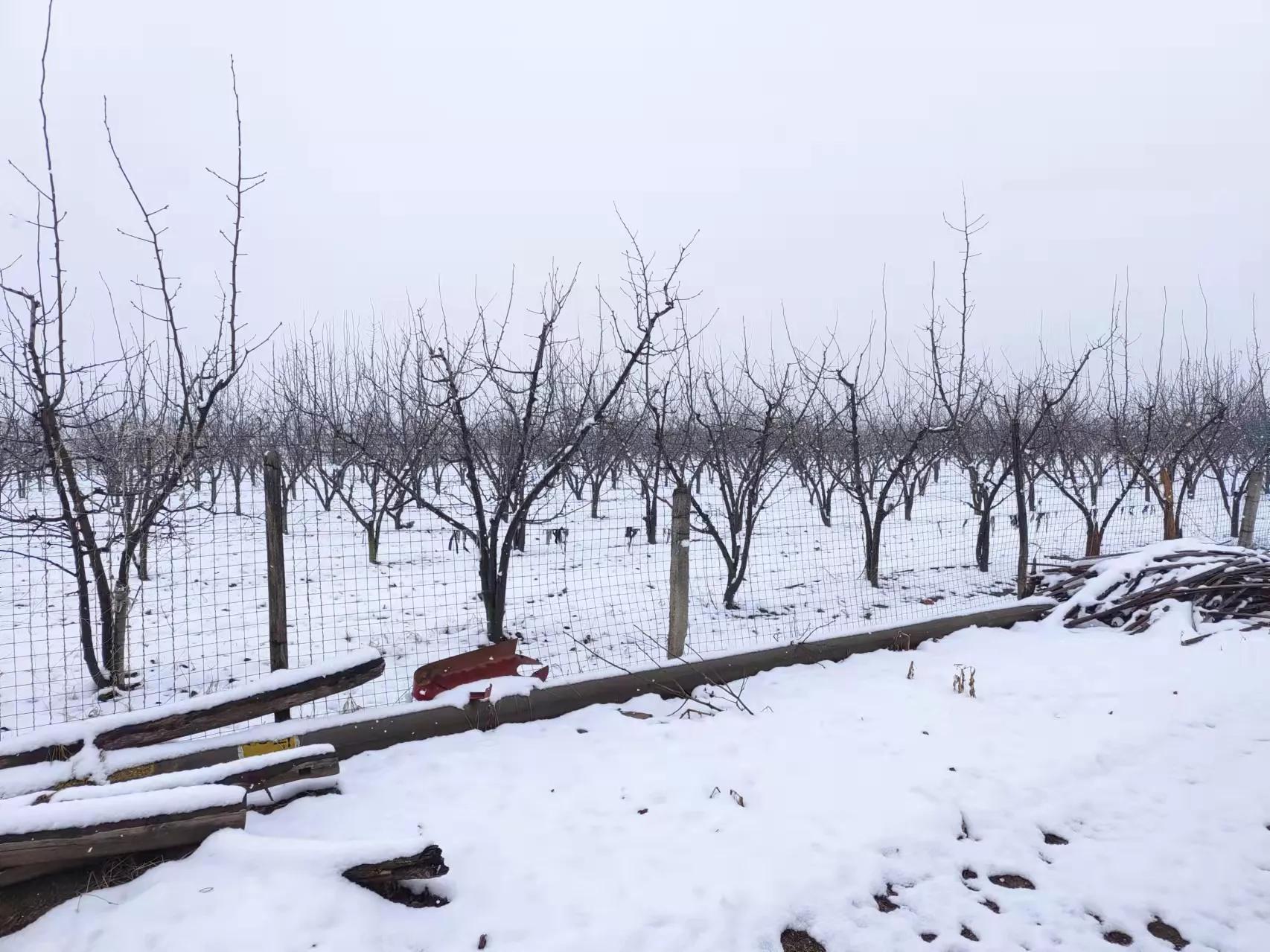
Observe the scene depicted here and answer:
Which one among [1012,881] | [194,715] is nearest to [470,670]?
[194,715]

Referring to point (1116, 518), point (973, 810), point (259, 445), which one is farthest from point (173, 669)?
point (1116, 518)

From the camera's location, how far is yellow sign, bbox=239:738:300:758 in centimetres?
274

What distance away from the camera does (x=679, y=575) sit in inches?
170

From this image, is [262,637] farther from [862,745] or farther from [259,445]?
[259,445]

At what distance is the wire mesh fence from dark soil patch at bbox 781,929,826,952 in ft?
6.15

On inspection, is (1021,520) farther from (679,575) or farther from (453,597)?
(453,597)

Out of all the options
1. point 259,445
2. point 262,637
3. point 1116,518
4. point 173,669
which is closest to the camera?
point 173,669

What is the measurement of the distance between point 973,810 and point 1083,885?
16.8 inches

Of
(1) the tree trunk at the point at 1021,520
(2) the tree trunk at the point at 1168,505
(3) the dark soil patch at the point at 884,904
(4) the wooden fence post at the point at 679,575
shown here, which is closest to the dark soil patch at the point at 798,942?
(3) the dark soil patch at the point at 884,904

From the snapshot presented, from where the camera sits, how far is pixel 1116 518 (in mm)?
14344

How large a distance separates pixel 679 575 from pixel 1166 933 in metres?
2.74

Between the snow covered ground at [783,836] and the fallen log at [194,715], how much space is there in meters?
0.37

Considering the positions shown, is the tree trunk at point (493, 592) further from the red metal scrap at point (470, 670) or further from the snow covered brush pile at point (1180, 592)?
the snow covered brush pile at point (1180, 592)

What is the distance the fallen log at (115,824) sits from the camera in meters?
1.93
